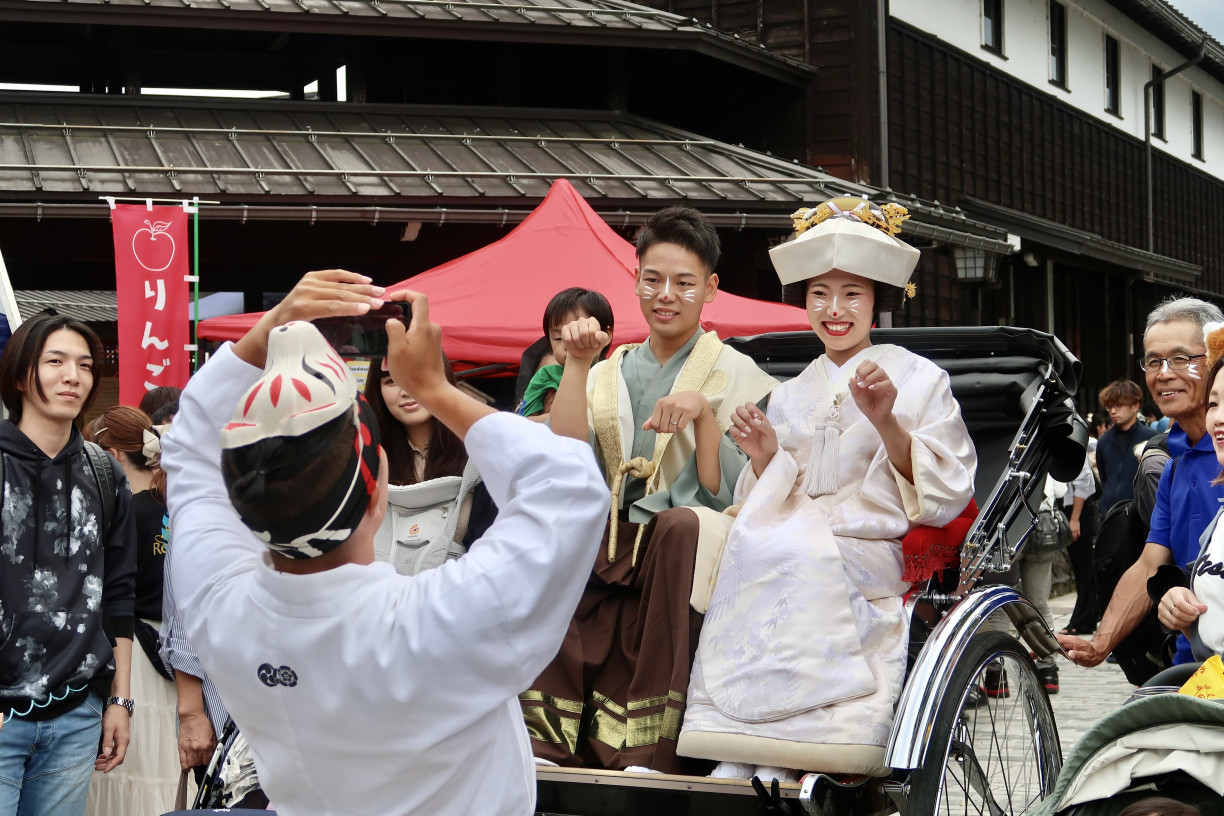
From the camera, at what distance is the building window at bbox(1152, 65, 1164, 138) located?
2062 centimetres

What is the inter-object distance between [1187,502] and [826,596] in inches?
43.4

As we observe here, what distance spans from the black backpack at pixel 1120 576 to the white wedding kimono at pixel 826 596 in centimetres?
72

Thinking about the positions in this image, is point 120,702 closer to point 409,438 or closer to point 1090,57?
point 409,438

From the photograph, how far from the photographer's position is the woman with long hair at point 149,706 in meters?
3.97

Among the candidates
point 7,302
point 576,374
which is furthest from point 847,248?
point 7,302

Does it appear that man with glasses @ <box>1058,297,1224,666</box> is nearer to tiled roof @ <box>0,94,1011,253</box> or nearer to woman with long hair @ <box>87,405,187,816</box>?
woman with long hair @ <box>87,405,187,816</box>

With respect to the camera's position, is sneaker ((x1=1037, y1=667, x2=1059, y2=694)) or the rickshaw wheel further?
sneaker ((x1=1037, y1=667, x2=1059, y2=694))

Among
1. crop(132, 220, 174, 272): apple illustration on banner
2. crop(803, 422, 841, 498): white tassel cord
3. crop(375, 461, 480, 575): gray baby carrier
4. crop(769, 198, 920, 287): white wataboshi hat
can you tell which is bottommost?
crop(375, 461, 480, 575): gray baby carrier

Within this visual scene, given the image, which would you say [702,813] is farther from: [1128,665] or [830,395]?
[1128,665]

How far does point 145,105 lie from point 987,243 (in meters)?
7.68

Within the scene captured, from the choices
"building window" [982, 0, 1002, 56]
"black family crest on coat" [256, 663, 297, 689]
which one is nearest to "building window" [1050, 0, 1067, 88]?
"building window" [982, 0, 1002, 56]

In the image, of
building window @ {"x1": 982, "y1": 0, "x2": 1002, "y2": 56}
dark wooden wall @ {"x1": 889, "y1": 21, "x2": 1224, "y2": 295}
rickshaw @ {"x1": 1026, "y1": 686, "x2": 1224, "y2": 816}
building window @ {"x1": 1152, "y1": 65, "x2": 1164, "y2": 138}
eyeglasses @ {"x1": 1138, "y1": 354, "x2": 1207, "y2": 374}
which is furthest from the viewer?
building window @ {"x1": 1152, "y1": 65, "x2": 1164, "y2": 138}

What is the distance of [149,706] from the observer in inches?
161

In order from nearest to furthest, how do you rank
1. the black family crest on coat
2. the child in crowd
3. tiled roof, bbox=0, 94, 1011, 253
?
the black family crest on coat
the child in crowd
tiled roof, bbox=0, 94, 1011, 253
